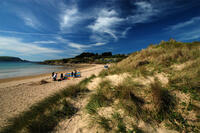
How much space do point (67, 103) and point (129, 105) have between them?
264 cm

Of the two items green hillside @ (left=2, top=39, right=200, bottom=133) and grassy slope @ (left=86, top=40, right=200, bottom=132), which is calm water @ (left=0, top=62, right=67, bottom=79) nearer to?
green hillside @ (left=2, top=39, right=200, bottom=133)

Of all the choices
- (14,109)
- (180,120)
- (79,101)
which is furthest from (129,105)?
(14,109)

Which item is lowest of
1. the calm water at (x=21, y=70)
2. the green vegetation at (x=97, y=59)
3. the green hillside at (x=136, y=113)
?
the calm water at (x=21, y=70)

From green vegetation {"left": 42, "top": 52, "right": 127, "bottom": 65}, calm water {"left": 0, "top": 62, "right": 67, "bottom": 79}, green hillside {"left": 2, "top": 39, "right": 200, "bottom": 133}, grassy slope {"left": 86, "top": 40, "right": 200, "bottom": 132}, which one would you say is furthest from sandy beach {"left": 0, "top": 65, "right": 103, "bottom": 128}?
green vegetation {"left": 42, "top": 52, "right": 127, "bottom": 65}

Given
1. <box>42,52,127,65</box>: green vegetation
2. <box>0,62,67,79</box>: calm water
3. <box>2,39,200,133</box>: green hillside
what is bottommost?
<box>0,62,67,79</box>: calm water

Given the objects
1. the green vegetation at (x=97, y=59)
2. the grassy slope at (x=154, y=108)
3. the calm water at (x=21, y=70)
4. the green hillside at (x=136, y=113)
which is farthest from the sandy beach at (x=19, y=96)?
the green vegetation at (x=97, y=59)

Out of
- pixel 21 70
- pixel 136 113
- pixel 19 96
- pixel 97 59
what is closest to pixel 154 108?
pixel 136 113

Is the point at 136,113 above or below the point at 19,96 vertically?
above

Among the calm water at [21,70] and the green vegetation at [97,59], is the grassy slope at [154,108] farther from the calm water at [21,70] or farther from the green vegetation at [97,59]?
the green vegetation at [97,59]

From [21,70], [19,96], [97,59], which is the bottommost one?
[19,96]

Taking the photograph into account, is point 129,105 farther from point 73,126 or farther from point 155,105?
point 73,126

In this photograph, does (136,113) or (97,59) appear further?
(97,59)

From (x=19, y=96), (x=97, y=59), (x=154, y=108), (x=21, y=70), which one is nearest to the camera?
(x=154, y=108)

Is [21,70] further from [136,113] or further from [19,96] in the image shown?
[136,113]
